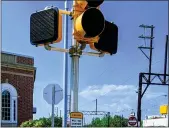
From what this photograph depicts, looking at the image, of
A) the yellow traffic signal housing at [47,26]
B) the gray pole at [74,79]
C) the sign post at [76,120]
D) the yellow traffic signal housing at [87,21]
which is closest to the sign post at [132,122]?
the sign post at [76,120]

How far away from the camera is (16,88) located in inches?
1186

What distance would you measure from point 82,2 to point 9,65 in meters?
25.8

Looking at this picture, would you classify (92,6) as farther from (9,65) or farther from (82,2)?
(9,65)

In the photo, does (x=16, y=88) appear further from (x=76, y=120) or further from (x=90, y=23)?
(x=90, y=23)

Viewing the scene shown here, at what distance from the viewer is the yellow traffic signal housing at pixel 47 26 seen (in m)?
4.21

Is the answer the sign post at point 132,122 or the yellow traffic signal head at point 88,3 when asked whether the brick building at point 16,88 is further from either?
the yellow traffic signal head at point 88,3

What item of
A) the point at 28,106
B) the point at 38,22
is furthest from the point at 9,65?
the point at 38,22

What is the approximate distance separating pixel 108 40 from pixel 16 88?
25961mm

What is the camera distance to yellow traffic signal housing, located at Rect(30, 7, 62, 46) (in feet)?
13.8

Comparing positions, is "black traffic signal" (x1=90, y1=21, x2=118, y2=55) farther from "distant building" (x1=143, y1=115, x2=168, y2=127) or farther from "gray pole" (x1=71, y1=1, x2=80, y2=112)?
"distant building" (x1=143, y1=115, x2=168, y2=127)

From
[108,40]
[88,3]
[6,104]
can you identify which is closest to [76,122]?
[108,40]

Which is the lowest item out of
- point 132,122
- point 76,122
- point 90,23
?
point 132,122

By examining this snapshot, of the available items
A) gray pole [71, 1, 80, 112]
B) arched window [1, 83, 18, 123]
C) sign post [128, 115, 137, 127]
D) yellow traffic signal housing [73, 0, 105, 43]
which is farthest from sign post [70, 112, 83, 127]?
arched window [1, 83, 18, 123]

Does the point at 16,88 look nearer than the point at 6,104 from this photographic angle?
No
